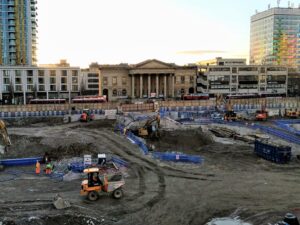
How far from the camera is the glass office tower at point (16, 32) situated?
395 feet

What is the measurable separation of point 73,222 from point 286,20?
615ft

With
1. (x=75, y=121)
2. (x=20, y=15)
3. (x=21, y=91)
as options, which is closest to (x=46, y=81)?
(x=21, y=91)

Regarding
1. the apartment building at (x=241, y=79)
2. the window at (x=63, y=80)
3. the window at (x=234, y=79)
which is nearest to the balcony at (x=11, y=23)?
the window at (x=63, y=80)

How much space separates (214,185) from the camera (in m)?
28.5

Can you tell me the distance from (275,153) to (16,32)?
108882 mm

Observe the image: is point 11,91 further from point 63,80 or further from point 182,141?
point 182,141

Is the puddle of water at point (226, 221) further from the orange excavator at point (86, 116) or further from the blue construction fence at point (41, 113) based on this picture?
the blue construction fence at point (41, 113)

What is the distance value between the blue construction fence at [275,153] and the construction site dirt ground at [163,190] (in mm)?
728

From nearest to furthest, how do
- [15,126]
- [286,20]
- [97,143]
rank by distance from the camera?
[97,143], [15,126], [286,20]

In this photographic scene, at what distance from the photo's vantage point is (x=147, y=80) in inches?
4892

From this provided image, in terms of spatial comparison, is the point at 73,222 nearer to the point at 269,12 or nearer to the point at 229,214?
the point at 229,214

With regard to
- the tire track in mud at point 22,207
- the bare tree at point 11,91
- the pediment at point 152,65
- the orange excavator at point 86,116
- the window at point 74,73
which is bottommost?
the tire track in mud at point 22,207

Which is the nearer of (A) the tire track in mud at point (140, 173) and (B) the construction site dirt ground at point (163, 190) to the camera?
(B) the construction site dirt ground at point (163, 190)

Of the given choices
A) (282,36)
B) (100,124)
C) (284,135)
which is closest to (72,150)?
(100,124)
